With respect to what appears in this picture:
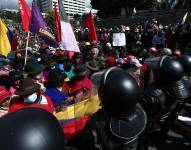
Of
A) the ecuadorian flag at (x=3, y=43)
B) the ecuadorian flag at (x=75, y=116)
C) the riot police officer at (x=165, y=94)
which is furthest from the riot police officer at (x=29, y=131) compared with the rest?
the ecuadorian flag at (x=3, y=43)

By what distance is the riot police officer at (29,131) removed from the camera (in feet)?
6.68

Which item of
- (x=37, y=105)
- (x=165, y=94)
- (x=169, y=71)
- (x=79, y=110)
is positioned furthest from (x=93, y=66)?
(x=79, y=110)

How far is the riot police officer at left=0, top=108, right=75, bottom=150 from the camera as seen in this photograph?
204 centimetres

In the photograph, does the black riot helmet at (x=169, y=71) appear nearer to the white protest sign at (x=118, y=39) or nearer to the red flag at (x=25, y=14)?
the red flag at (x=25, y=14)

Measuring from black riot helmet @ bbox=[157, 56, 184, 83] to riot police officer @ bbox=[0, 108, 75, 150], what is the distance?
2.97 m

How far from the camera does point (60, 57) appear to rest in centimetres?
1005

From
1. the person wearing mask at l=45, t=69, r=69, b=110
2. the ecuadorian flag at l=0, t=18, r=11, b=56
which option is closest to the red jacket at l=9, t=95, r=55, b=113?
the person wearing mask at l=45, t=69, r=69, b=110

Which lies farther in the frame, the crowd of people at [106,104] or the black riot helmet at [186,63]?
the black riot helmet at [186,63]

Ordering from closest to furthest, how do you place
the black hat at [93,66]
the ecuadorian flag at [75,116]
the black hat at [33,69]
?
the ecuadorian flag at [75,116]
the black hat at [33,69]
the black hat at [93,66]

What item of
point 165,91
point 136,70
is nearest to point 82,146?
point 165,91

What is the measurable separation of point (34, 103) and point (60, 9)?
575 cm

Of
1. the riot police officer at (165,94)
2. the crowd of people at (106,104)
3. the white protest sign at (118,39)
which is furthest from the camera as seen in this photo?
the white protest sign at (118,39)

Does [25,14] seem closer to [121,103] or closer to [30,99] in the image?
[30,99]

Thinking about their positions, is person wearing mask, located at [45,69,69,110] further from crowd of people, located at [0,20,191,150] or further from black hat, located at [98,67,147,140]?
black hat, located at [98,67,147,140]
